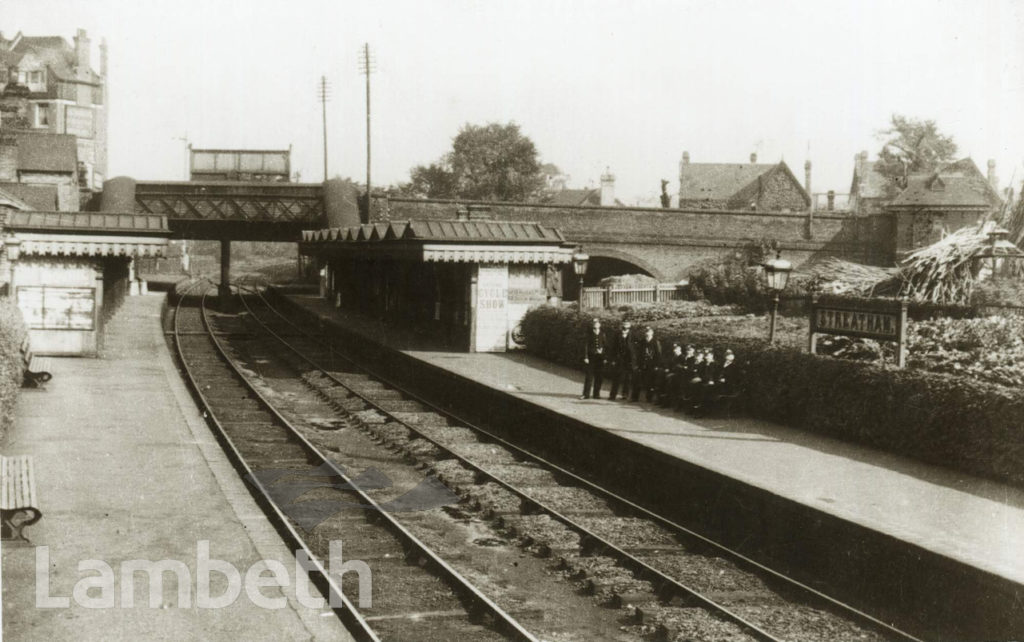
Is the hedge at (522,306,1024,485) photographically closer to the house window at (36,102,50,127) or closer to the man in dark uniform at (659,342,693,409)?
the man in dark uniform at (659,342,693,409)

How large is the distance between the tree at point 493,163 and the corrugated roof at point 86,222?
55279mm

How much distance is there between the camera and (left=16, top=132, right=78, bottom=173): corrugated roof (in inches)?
1704

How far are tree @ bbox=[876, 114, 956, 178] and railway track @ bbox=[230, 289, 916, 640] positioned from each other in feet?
210

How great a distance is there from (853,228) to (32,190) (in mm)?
33525

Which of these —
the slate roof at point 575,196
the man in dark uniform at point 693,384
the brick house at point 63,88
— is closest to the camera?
the man in dark uniform at point 693,384

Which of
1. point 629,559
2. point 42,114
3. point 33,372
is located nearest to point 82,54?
point 42,114

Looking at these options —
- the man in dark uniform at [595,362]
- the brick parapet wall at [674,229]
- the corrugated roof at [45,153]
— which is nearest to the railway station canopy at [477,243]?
the man in dark uniform at [595,362]

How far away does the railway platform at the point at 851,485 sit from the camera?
29.9 ft

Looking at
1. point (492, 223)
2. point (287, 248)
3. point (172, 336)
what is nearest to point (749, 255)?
point (492, 223)

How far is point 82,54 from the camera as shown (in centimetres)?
7488

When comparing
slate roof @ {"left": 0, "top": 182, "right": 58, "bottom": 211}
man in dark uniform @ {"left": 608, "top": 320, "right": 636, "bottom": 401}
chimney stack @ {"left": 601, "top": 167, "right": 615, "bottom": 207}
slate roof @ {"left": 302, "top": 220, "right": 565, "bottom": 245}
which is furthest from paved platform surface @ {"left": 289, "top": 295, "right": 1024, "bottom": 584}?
chimney stack @ {"left": 601, "top": 167, "right": 615, "bottom": 207}

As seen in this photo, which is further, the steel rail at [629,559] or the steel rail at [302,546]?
the steel rail at [629,559]

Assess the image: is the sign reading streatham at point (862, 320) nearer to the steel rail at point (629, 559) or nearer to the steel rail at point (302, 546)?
the steel rail at point (629, 559)

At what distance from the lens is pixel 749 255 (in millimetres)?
44406
